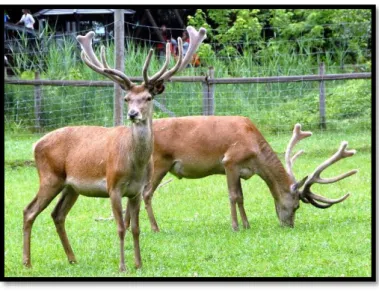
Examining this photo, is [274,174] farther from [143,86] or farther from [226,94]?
[226,94]

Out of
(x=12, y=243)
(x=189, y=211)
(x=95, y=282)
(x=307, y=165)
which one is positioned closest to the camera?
(x=95, y=282)

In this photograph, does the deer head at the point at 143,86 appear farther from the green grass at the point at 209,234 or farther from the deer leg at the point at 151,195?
the deer leg at the point at 151,195

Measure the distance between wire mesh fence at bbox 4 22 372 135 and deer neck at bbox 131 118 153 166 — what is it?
187 inches

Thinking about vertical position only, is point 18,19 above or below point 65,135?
above

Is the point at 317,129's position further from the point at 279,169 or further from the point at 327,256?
the point at 327,256

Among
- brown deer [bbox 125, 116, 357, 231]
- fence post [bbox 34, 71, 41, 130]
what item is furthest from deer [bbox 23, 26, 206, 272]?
fence post [bbox 34, 71, 41, 130]

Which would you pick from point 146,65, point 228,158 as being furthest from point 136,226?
point 228,158

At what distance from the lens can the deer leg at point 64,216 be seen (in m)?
7.13

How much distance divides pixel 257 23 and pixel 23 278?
21.2 feet

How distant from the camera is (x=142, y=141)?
6512 millimetres

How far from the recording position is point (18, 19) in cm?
1154

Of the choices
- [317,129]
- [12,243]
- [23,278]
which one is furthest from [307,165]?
[23,278]

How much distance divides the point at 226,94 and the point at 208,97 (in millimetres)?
255

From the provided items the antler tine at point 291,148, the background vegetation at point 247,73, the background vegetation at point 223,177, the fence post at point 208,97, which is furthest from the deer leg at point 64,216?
the fence post at point 208,97
